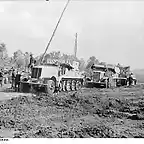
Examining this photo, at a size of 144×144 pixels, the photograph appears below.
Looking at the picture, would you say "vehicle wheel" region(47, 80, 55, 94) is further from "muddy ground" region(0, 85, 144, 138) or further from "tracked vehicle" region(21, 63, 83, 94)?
"muddy ground" region(0, 85, 144, 138)

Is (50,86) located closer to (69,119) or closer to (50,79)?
(50,79)

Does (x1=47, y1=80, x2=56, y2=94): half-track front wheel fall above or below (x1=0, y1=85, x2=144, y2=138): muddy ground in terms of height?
above

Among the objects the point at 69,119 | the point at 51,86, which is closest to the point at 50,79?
the point at 51,86

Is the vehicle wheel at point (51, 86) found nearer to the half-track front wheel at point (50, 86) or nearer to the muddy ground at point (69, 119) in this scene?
the half-track front wheel at point (50, 86)

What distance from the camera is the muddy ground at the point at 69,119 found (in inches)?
175

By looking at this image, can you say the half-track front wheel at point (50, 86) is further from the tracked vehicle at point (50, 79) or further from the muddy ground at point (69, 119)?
the muddy ground at point (69, 119)

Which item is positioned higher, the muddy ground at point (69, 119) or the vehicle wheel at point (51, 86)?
the vehicle wheel at point (51, 86)

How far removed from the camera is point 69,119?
5680 mm

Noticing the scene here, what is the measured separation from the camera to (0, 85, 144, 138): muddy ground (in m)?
4.44

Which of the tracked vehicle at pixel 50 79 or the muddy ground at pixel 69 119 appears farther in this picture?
the tracked vehicle at pixel 50 79

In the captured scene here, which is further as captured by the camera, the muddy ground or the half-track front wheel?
the half-track front wheel

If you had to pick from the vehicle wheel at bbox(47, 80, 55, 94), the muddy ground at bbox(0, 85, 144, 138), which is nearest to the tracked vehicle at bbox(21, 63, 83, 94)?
the vehicle wheel at bbox(47, 80, 55, 94)

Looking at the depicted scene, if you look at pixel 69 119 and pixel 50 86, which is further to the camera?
pixel 50 86

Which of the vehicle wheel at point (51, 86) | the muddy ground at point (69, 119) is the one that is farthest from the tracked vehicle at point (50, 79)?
the muddy ground at point (69, 119)
